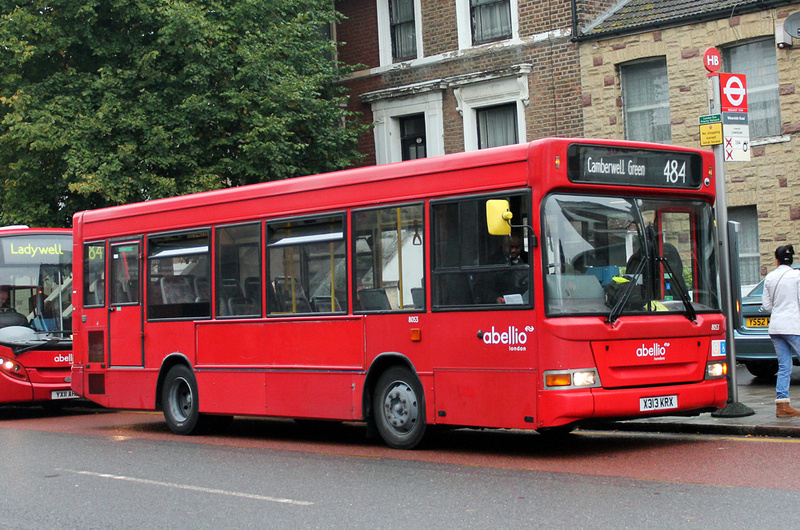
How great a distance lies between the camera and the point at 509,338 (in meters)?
10.3

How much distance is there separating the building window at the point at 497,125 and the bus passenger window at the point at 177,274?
1170 centimetres

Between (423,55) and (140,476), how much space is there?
1745cm

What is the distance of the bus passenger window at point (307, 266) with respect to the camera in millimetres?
12141

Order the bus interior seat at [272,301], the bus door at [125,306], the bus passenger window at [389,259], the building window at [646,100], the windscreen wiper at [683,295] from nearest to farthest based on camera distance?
the windscreen wiper at [683,295]
the bus passenger window at [389,259]
the bus interior seat at [272,301]
the bus door at [125,306]
the building window at [646,100]

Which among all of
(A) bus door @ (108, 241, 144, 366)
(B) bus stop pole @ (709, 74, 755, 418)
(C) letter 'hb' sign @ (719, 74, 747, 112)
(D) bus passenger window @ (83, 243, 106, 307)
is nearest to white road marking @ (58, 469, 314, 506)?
(A) bus door @ (108, 241, 144, 366)

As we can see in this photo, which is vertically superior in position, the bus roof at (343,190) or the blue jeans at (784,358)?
the bus roof at (343,190)


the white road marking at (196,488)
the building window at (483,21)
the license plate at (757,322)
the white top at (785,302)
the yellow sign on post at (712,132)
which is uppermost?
the building window at (483,21)

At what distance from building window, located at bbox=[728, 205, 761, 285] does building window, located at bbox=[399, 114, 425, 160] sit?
27.1ft

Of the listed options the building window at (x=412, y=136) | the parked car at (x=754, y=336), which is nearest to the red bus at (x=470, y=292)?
the parked car at (x=754, y=336)

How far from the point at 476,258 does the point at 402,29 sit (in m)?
17.2

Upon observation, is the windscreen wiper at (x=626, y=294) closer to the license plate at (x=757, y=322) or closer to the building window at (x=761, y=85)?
the license plate at (x=757, y=322)

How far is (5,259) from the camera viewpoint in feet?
61.3

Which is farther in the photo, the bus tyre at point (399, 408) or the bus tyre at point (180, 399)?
the bus tyre at point (180, 399)

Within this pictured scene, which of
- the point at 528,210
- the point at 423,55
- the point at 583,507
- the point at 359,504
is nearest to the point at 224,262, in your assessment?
the point at 528,210
